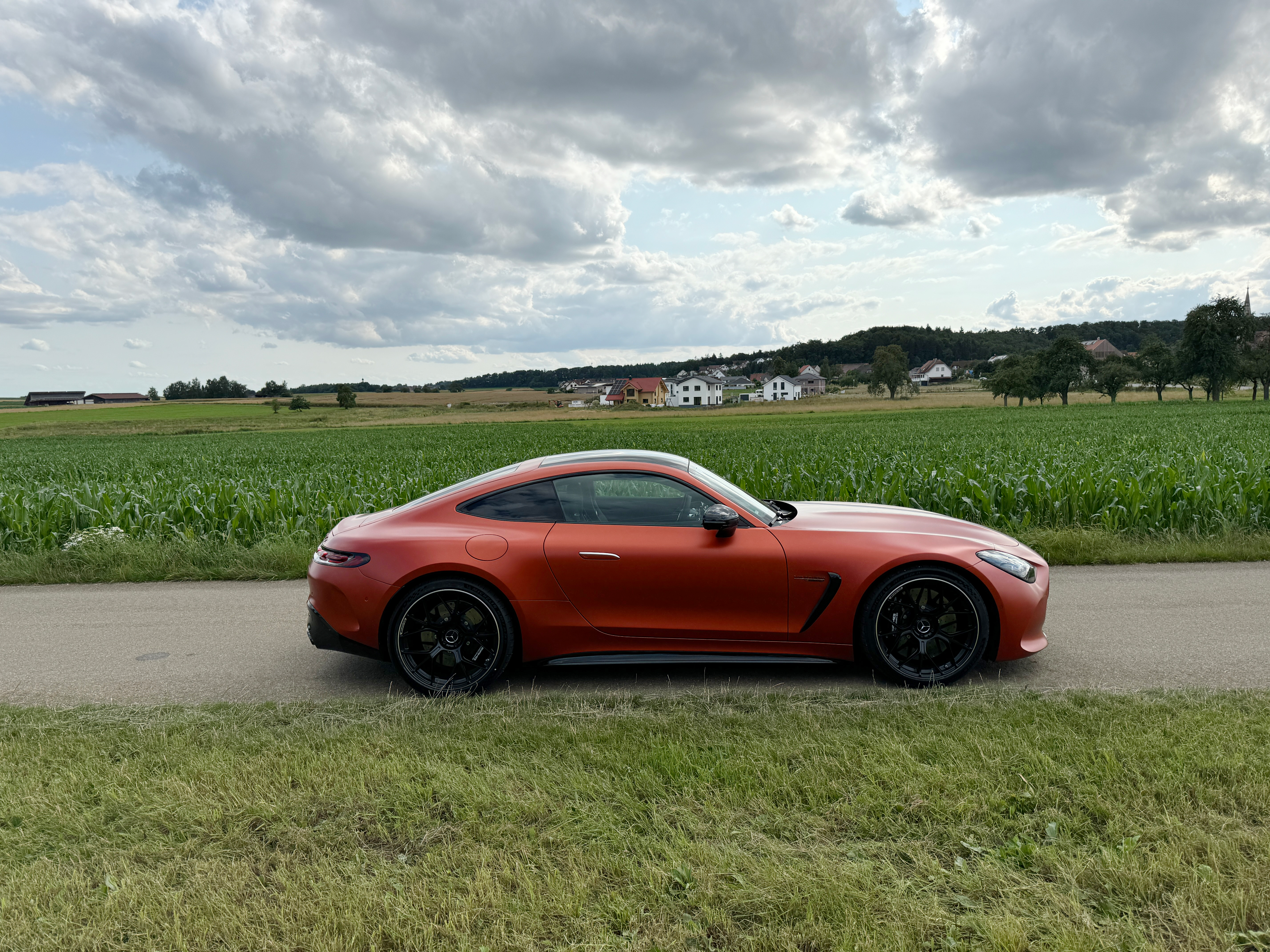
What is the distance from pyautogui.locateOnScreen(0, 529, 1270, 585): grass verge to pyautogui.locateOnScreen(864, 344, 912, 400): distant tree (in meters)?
108

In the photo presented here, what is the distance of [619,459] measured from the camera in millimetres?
5402

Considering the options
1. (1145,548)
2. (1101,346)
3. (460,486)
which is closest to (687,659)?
(460,486)

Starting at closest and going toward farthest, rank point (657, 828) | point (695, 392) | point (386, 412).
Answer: point (657, 828), point (386, 412), point (695, 392)

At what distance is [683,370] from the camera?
631ft

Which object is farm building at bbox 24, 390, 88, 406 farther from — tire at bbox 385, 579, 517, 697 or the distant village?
tire at bbox 385, 579, 517, 697

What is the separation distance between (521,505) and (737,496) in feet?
4.82

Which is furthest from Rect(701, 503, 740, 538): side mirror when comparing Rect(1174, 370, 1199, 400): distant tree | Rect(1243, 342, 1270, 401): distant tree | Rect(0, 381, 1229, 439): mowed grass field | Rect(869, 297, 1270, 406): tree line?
Rect(1174, 370, 1199, 400): distant tree

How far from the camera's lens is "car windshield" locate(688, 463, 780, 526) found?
518 centimetres

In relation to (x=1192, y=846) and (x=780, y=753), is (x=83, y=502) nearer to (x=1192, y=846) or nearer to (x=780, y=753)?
(x=780, y=753)

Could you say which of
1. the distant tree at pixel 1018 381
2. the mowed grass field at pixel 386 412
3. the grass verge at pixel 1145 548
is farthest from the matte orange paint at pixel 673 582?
the distant tree at pixel 1018 381

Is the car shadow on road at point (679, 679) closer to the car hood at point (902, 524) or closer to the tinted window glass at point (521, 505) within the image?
the car hood at point (902, 524)

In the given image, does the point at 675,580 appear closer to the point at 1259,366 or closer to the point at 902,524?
the point at 902,524

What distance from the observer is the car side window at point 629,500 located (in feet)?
16.7

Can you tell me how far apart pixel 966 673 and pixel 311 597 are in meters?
4.32
